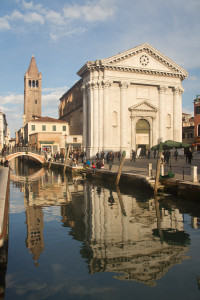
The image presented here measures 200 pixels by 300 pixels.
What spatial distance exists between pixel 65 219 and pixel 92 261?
4.32 metres

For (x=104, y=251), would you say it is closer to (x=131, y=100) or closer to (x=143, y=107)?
(x=131, y=100)

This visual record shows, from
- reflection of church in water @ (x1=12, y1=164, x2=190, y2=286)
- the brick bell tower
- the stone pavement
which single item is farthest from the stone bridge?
the brick bell tower

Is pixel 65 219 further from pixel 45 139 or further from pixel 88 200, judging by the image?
pixel 45 139

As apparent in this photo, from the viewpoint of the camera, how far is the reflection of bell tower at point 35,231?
8062 mm

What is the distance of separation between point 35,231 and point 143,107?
31502 mm

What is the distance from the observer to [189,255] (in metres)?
7.55

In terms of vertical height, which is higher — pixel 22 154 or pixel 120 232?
pixel 22 154

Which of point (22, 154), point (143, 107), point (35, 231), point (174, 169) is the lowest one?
point (35, 231)

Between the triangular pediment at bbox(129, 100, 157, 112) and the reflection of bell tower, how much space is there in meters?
27.2

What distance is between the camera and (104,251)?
7.79 m

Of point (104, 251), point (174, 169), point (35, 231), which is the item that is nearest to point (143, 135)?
point (174, 169)

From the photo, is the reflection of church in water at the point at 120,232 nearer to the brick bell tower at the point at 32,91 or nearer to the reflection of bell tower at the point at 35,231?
the reflection of bell tower at the point at 35,231

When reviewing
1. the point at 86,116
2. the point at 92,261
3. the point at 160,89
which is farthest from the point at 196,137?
the point at 92,261

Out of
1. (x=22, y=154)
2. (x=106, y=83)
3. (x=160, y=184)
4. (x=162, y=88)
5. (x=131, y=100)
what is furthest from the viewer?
(x=22, y=154)
